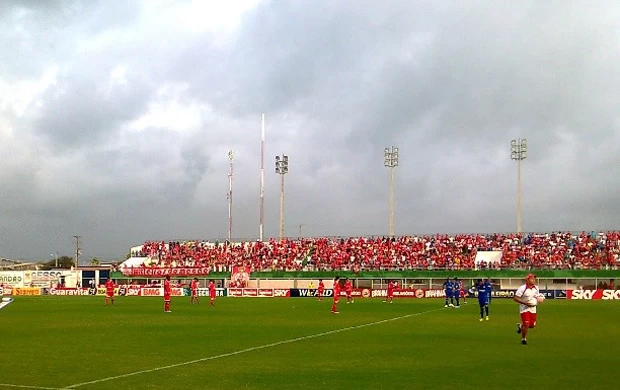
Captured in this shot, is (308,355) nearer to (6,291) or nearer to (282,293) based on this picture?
(282,293)

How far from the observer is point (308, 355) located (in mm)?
20781

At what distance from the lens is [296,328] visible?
3117cm

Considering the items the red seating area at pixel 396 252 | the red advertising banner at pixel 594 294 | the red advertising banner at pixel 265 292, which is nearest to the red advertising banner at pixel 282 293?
the red advertising banner at pixel 265 292

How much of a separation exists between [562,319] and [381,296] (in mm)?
36640

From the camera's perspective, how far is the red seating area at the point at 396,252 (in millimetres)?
77625

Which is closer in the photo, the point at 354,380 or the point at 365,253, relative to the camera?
the point at 354,380

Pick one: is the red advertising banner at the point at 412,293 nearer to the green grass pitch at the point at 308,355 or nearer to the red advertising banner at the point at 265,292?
the red advertising banner at the point at 265,292

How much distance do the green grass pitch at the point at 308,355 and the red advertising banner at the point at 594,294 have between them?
34.6 metres

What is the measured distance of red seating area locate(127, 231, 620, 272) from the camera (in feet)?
255

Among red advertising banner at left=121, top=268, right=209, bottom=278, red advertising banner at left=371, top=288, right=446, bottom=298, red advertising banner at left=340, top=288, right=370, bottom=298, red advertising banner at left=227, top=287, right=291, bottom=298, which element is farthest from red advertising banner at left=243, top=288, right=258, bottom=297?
red advertising banner at left=371, top=288, right=446, bottom=298

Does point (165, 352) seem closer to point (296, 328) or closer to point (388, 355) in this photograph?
point (388, 355)

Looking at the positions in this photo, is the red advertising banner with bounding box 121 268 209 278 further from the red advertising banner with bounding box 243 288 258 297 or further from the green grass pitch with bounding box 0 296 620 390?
the green grass pitch with bounding box 0 296 620 390

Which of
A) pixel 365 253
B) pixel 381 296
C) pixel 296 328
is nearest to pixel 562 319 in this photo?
pixel 296 328

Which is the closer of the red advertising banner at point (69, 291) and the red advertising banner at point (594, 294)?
the red advertising banner at point (594, 294)
